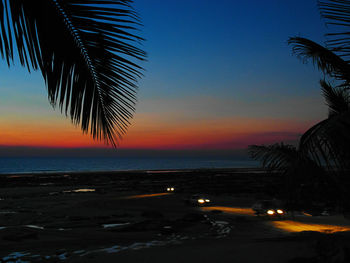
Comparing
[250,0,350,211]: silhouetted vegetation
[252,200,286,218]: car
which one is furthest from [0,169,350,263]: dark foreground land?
[250,0,350,211]: silhouetted vegetation

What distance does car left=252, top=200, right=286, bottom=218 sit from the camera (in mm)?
19517

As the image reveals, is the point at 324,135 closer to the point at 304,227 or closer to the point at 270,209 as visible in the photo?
the point at 304,227

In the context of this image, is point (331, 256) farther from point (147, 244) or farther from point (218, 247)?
point (147, 244)

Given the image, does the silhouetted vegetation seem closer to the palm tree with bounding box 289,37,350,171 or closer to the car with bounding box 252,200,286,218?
the palm tree with bounding box 289,37,350,171

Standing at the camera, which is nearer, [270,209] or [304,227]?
[304,227]

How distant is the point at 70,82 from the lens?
2.29m

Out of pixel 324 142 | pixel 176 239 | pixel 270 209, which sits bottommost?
pixel 176 239

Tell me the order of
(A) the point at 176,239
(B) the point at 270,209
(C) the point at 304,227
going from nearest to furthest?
(A) the point at 176,239 < (C) the point at 304,227 < (B) the point at 270,209

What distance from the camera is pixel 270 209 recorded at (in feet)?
65.9

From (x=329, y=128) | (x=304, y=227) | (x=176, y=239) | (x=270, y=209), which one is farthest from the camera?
(x=270, y=209)

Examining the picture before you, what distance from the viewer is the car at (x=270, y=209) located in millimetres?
19517

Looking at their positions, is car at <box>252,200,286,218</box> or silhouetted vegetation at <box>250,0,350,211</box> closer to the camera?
silhouetted vegetation at <box>250,0,350,211</box>

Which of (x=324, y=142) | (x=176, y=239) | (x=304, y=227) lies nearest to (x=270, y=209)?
(x=304, y=227)

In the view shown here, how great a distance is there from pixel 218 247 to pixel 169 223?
5870mm
